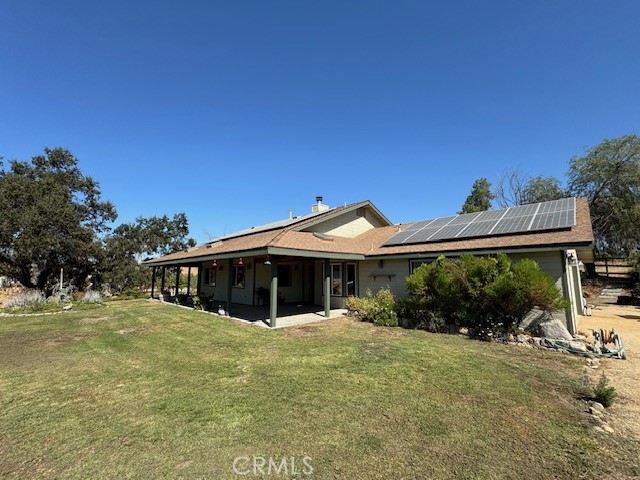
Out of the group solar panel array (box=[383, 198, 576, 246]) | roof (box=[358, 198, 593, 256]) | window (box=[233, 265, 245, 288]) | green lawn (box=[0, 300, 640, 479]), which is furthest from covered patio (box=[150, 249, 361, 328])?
green lawn (box=[0, 300, 640, 479])

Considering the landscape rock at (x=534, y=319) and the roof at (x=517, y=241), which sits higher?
the roof at (x=517, y=241)

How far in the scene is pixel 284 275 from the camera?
17375 millimetres

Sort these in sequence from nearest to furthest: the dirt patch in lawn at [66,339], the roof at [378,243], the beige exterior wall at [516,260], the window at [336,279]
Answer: the dirt patch in lawn at [66,339]
the beige exterior wall at [516,260]
the roof at [378,243]
the window at [336,279]

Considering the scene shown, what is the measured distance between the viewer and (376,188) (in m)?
25.4

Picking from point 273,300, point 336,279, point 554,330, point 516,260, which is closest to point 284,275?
point 336,279

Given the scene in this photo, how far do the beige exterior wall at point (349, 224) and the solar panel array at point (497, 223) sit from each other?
2875mm

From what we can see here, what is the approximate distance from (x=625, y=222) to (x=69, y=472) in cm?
3743

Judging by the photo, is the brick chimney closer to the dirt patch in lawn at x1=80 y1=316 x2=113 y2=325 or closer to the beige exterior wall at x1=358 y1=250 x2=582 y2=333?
the beige exterior wall at x1=358 y1=250 x2=582 y2=333

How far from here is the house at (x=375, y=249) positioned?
9.77 metres

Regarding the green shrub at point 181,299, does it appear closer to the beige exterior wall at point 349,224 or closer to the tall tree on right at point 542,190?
the beige exterior wall at point 349,224

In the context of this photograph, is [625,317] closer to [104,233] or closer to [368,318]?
[368,318]

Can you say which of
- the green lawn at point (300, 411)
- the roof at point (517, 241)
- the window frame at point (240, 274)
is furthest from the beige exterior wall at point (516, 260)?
the window frame at point (240, 274)

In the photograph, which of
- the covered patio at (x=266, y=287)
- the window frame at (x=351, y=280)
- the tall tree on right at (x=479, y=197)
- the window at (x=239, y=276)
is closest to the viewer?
the covered patio at (x=266, y=287)

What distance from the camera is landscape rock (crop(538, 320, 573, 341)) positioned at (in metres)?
8.38
